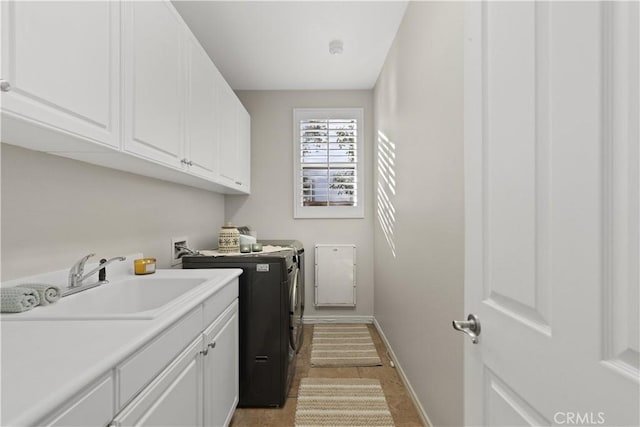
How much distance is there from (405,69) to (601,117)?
6.34 feet

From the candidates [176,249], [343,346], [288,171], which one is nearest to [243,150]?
[288,171]

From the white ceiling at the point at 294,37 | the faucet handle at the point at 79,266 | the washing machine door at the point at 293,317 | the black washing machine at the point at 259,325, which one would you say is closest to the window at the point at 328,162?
the white ceiling at the point at 294,37

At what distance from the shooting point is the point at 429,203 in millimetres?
1738

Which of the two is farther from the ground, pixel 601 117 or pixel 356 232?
pixel 601 117

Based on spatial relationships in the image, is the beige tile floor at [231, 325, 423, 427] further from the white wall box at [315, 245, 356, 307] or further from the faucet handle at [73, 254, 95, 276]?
the faucet handle at [73, 254, 95, 276]

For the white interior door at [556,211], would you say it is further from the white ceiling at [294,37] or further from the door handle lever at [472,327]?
the white ceiling at [294,37]

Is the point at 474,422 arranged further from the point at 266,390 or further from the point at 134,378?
the point at 266,390

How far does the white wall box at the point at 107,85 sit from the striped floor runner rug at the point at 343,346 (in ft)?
6.11

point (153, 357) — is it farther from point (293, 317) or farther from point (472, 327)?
point (293, 317)

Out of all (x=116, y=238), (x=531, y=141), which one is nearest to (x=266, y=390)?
A: (x=116, y=238)


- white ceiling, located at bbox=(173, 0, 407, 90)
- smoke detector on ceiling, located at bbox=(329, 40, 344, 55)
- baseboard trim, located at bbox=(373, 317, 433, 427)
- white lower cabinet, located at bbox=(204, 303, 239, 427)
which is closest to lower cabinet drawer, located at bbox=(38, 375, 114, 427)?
white lower cabinet, located at bbox=(204, 303, 239, 427)

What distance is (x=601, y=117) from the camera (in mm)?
486

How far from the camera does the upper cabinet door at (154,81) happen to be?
1.21 m

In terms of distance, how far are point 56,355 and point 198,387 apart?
725mm
